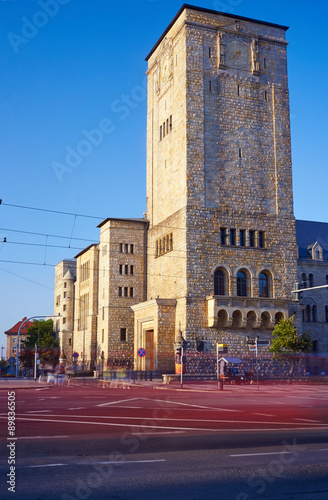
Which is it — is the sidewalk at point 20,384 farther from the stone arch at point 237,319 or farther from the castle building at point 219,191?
the stone arch at point 237,319

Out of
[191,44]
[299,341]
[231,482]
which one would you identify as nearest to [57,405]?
[231,482]

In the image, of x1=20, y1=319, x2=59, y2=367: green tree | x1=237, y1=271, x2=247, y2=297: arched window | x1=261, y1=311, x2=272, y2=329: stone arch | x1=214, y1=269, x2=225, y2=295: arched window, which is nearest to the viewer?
x1=214, y1=269, x2=225, y2=295: arched window

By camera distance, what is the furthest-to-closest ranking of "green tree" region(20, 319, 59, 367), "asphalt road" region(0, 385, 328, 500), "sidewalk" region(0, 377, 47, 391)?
"green tree" region(20, 319, 59, 367) < "sidewalk" region(0, 377, 47, 391) < "asphalt road" region(0, 385, 328, 500)

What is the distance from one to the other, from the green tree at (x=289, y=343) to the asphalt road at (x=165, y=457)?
2946cm

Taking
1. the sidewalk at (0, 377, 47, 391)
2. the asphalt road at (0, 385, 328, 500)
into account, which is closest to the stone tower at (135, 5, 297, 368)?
the sidewalk at (0, 377, 47, 391)

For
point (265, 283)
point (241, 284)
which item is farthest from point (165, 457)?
point (265, 283)

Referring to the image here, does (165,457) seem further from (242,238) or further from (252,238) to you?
(252,238)

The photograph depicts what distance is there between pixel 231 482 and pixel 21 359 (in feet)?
319

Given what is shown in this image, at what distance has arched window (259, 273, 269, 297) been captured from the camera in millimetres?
47531

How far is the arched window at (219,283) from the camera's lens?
46031mm

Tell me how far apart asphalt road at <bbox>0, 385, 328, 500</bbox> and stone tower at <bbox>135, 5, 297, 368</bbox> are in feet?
99.1

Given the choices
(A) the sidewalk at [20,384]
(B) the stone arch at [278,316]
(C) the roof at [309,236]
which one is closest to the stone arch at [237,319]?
(B) the stone arch at [278,316]

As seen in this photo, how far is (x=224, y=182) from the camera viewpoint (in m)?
47.5

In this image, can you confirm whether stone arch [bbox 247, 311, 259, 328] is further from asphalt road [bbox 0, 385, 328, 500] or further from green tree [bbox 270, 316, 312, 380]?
asphalt road [bbox 0, 385, 328, 500]
